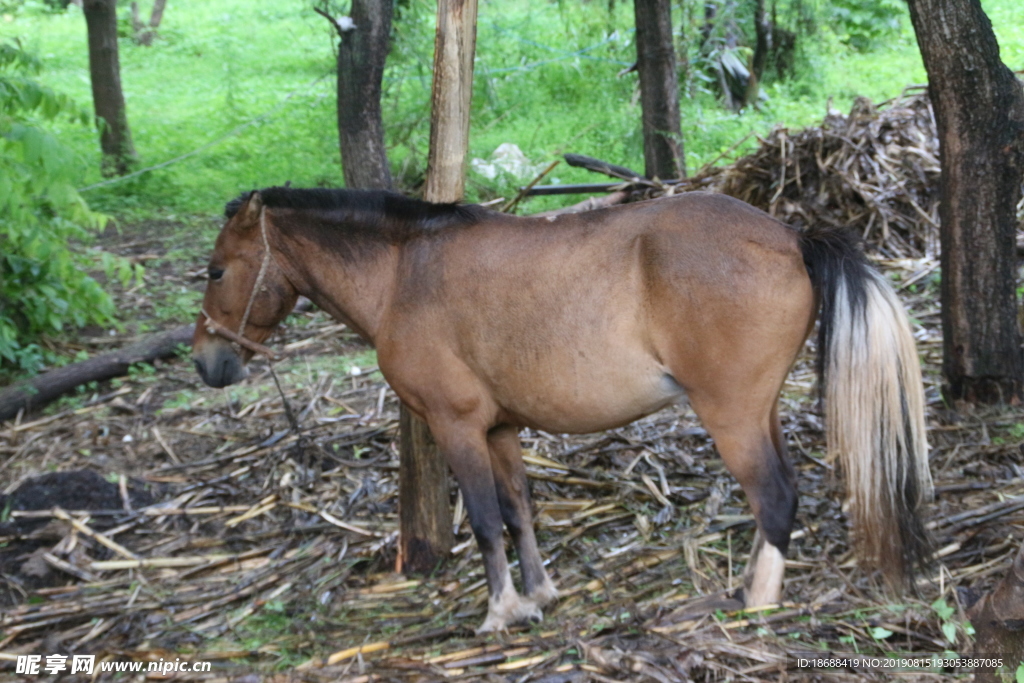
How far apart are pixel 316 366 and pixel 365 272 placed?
356cm

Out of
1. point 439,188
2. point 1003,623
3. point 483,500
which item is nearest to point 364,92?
point 439,188

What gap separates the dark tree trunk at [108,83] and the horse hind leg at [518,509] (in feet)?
33.5

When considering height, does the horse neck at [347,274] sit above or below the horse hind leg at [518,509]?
above

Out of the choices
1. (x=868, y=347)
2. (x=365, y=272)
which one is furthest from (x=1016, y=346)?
(x=365, y=272)

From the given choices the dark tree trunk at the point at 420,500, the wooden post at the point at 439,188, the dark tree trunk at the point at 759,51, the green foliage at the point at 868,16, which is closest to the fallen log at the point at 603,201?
the wooden post at the point at 439,188

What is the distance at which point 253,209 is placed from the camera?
14.8ft

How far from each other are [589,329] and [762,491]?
1058 millimetres

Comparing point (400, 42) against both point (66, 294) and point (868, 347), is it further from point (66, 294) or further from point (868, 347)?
point (868, 347)

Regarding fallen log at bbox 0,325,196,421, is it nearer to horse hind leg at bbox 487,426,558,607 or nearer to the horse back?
the horse back

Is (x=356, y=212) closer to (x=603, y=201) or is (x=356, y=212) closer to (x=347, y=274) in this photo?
(x=347, y=274)

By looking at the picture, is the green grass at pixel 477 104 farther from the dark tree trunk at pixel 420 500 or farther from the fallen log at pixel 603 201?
the dark tree trunk at pixel 420 500

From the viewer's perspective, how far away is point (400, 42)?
11133 millimetres

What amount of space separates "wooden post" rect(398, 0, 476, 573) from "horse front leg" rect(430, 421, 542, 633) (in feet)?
1.99

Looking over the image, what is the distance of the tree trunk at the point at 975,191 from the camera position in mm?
5223
